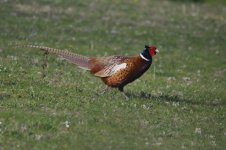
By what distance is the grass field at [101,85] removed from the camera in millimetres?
14188

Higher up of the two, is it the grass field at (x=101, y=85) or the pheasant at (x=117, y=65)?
the pheasant at (x=117, y=65)

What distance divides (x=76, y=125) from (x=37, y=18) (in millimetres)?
17647

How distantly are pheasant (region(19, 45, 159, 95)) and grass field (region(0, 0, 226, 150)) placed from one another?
47 centimetres

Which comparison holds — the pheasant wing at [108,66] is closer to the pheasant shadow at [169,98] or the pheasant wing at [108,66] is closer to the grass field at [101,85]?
the grass field at [101,85]

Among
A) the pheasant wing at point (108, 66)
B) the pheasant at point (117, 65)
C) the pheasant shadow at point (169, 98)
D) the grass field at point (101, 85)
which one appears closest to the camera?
the grass field at point (101, 85)

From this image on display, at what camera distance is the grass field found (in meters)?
14.2

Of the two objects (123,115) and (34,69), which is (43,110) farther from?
(34,69)

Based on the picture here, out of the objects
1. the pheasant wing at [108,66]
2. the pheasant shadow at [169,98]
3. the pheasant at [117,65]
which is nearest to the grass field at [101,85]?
the pheasant shadow at [169,98]

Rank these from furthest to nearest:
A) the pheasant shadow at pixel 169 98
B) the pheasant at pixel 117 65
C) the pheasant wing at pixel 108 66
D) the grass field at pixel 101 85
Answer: the pheasant shadow at pixel 169 98 → the pheasant wing at pixel 108 66 → the pheasant at pixel 117 65 → the grass field at pixel 101 85

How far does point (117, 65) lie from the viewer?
17.8 meters

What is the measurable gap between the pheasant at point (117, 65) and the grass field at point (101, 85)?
469 millimetres

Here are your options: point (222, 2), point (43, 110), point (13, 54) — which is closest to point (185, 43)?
point (13, 54)

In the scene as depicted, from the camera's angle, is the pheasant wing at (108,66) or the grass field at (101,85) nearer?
the grass field at (101,85)

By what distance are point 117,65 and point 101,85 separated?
2.12 m
